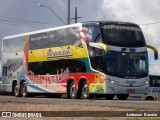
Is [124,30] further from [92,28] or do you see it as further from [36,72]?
[36,72]

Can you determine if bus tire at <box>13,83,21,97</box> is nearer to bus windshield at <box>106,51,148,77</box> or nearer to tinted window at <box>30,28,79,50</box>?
tinted window at <box>30,28,79,50</box>

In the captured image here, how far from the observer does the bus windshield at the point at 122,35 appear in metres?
27.2

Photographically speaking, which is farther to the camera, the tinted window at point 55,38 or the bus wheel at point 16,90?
the bus wheel at point 16,90

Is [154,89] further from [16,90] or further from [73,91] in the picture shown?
[73,91]

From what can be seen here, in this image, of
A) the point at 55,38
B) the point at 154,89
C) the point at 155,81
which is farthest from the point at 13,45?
the point at 155,81

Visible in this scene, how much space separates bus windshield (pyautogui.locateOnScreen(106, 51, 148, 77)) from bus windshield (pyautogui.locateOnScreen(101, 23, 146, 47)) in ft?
1.90

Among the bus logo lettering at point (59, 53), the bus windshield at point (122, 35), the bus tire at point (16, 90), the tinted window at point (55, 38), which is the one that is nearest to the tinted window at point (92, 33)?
the bus windshield at point (122, 35)

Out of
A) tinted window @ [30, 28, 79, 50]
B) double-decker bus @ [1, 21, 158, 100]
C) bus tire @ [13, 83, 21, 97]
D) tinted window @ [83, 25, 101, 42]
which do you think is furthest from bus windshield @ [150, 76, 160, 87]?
tinted window @ [83, 25, 101, 42]

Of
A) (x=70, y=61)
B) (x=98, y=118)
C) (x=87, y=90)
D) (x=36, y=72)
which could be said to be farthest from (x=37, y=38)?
(x=98, y=118)

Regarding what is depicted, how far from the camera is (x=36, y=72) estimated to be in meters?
32.9

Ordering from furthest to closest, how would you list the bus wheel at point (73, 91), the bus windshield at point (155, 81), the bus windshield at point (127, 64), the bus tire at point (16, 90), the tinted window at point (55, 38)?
1. the bus windshield at point (155, 81)
2. the bus tire at point (16, 90)
3. the tinted window at point (55, 38)
4. the bus wheel at point (73, 91)
5. the bus windshield at point (127, 64)

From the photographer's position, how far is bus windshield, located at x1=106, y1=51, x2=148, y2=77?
26844 millimetres

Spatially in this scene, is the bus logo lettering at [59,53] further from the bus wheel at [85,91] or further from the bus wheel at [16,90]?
the bus wheel at [16,90]

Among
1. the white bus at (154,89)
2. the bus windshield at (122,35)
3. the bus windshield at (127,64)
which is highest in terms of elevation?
the bus windshield at (122,35)
